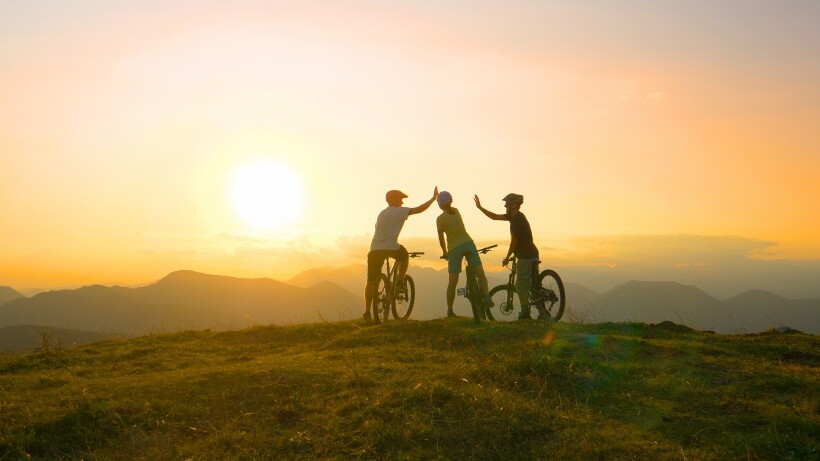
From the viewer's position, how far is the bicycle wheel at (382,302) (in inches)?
614

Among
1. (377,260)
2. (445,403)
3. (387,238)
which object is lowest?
(445,403)

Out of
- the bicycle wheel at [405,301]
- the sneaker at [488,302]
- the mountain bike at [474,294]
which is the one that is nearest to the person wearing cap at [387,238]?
the bicycle wheel at [405,301]

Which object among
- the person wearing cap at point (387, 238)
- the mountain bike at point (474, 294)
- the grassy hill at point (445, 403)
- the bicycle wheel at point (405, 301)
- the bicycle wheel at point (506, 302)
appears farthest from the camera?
the bicycle wheel at point (405, 301)

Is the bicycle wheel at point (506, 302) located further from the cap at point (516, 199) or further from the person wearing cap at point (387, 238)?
the person wearing cap at point (387, 238)


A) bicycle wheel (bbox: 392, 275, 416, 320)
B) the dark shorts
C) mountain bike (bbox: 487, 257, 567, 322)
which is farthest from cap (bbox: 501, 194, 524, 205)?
bicycle wheel (bbox: 392, 275, 416, 320)

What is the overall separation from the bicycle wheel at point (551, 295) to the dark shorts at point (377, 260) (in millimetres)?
3341

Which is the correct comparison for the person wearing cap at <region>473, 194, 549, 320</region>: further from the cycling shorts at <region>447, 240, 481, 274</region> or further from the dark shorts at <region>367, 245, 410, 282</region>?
the dark shorts at <region>367, 245, 410, 282</region>

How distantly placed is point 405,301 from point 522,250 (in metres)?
3.13

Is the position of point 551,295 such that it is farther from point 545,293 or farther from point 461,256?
point 461,256

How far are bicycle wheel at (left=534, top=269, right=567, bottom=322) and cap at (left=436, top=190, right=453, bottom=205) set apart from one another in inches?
111

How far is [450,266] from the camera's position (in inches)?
581

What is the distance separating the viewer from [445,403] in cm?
789

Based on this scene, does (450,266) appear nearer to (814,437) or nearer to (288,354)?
(288,354)

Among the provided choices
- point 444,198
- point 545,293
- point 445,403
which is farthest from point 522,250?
point 445,403
